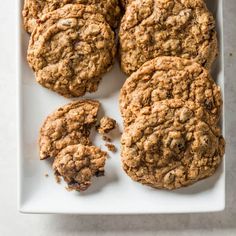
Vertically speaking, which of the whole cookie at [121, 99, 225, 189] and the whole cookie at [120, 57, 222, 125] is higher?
the whole cookie at [120, 57, 222, 125]

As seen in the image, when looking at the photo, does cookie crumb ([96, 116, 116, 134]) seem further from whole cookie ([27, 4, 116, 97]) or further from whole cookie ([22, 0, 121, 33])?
whole cookie ([22, 0, 121, 33])

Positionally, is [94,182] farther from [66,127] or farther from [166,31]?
[166,31]

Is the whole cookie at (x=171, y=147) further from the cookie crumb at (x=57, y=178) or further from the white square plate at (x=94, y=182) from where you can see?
the cookie crumb at (x=57, y=178)

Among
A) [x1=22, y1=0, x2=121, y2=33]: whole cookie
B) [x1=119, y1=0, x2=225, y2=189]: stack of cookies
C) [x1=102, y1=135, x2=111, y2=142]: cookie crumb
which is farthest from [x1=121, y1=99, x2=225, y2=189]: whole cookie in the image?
[x1=22, y1=0, x2=121, y2=33]: whole cookie

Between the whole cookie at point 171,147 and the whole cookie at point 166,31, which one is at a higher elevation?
the whole cookie at point 166,31

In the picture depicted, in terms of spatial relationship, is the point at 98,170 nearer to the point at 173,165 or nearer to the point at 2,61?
the point at 173,165

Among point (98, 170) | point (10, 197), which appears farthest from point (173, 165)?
point (10, 197)

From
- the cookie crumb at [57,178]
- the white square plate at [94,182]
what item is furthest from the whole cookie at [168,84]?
the cookie crumb at [57,178]
